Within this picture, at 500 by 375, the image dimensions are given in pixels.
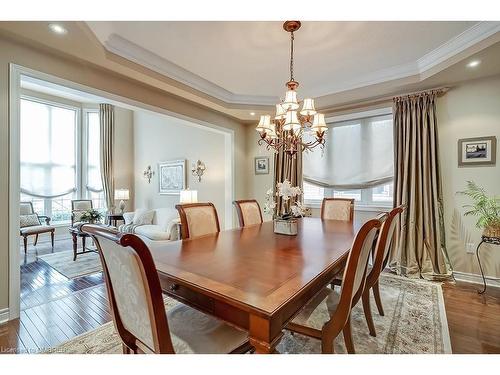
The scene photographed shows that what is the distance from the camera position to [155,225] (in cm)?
463

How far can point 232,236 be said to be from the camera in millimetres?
2123

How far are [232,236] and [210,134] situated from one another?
3.61 m

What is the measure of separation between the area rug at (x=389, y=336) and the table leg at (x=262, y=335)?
1.00 metres

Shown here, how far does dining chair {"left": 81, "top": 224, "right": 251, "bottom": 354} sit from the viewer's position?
0.89m

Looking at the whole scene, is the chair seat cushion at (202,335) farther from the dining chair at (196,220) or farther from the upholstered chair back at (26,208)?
the upholstered chair back at (26,208)

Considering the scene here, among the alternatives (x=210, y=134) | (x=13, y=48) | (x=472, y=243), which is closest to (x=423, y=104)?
(x=472, y=243)

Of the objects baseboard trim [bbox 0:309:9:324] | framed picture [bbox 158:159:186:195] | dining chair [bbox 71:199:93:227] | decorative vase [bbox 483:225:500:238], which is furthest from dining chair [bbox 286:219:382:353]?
dining chair [bbox 71:199:93:227]

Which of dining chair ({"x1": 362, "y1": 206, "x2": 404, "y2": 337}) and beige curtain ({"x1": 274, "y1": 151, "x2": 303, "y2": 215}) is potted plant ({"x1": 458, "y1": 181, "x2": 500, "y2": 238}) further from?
beige curtain ({"x1": 274, "y1": 151, "x2": 303, "y2": 215})

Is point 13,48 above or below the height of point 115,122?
below

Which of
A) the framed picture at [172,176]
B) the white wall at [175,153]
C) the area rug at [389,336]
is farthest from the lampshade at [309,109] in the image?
A: the framed picture at [172,176]

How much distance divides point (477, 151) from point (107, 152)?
23.9 feet

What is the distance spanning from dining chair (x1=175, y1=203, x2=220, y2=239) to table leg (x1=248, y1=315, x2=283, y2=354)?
4.57 ft

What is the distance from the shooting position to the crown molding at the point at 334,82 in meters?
2.23
